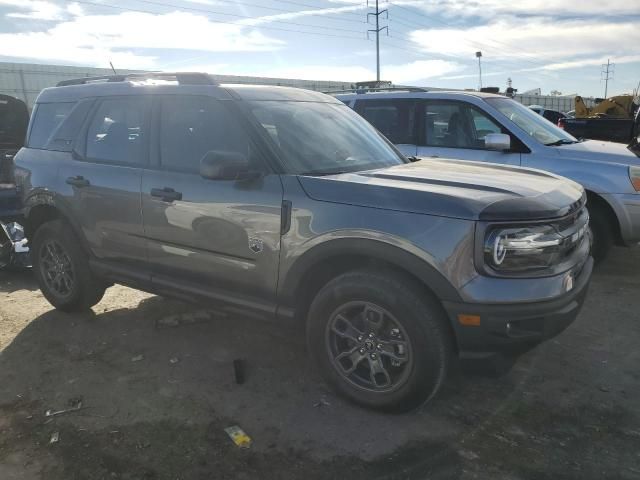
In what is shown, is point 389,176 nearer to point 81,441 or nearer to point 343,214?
point 343,214

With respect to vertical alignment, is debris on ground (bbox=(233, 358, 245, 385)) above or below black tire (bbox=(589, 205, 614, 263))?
below

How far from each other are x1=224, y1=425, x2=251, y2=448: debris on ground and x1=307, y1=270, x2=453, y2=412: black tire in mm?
608

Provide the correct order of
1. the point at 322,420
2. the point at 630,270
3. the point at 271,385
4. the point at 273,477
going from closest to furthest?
the point at 273,477
the point at 322,420
the point at 271,385
the point at 630,270

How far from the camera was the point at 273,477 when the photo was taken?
263 cm

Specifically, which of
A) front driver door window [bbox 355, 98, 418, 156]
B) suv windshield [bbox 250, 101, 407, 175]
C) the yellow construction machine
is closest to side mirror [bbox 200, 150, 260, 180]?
suv windshield [bbox 250, 101, 407, 175]

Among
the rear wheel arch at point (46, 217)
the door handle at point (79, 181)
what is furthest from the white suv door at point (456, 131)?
the rear wheel arch at point (46, 217)

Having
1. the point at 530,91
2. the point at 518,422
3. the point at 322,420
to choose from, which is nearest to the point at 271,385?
the point at 322,420

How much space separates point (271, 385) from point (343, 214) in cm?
129

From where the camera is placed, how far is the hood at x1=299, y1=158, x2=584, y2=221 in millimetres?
2768

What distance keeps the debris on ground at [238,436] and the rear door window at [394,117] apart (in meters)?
4.37

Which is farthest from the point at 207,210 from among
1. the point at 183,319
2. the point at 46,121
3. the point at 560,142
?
the point at 560,142

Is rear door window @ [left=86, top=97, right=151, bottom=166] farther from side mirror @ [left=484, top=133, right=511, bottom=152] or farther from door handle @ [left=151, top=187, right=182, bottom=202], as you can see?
side mirror @ [left=484, top=133, right=511, bottom=152]

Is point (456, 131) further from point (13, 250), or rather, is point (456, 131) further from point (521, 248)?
point (13, 250)

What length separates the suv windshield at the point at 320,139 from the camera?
137 inches
